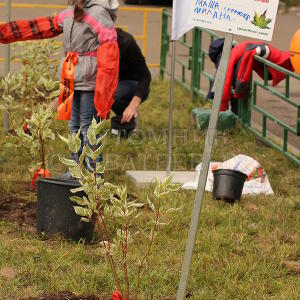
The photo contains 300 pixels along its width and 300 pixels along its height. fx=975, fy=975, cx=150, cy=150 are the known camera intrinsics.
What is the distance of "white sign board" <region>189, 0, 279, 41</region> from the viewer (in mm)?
4520

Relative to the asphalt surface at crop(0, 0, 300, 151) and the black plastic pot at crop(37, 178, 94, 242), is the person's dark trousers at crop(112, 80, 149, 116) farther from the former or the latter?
the black plastic pot at crop(37, 178, 94, 242)

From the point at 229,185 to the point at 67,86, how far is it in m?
1.43

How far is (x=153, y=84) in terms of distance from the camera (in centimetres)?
1275

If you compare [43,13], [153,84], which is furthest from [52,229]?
[43,13]

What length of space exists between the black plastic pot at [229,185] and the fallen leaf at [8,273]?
2.19 metres

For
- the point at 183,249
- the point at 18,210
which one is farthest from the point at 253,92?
the point at 183,249

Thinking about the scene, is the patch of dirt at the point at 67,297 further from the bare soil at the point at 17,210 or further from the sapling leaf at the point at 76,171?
the bare soil at the point at 17,210

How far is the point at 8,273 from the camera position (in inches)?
223

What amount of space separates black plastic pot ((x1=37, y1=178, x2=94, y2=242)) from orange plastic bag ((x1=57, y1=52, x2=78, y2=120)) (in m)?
1.13

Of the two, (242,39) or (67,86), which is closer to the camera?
(67,86)

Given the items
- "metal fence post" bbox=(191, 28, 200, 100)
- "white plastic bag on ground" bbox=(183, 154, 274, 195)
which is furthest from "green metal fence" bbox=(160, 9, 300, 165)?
"white plastic bag on ground" bbox=(183, 154, 274, 195)

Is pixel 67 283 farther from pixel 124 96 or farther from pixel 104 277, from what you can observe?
pixel 124 96

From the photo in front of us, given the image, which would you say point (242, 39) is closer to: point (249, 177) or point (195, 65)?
point (195, 65)

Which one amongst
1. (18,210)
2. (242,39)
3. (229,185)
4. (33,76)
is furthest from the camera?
(242,39)
